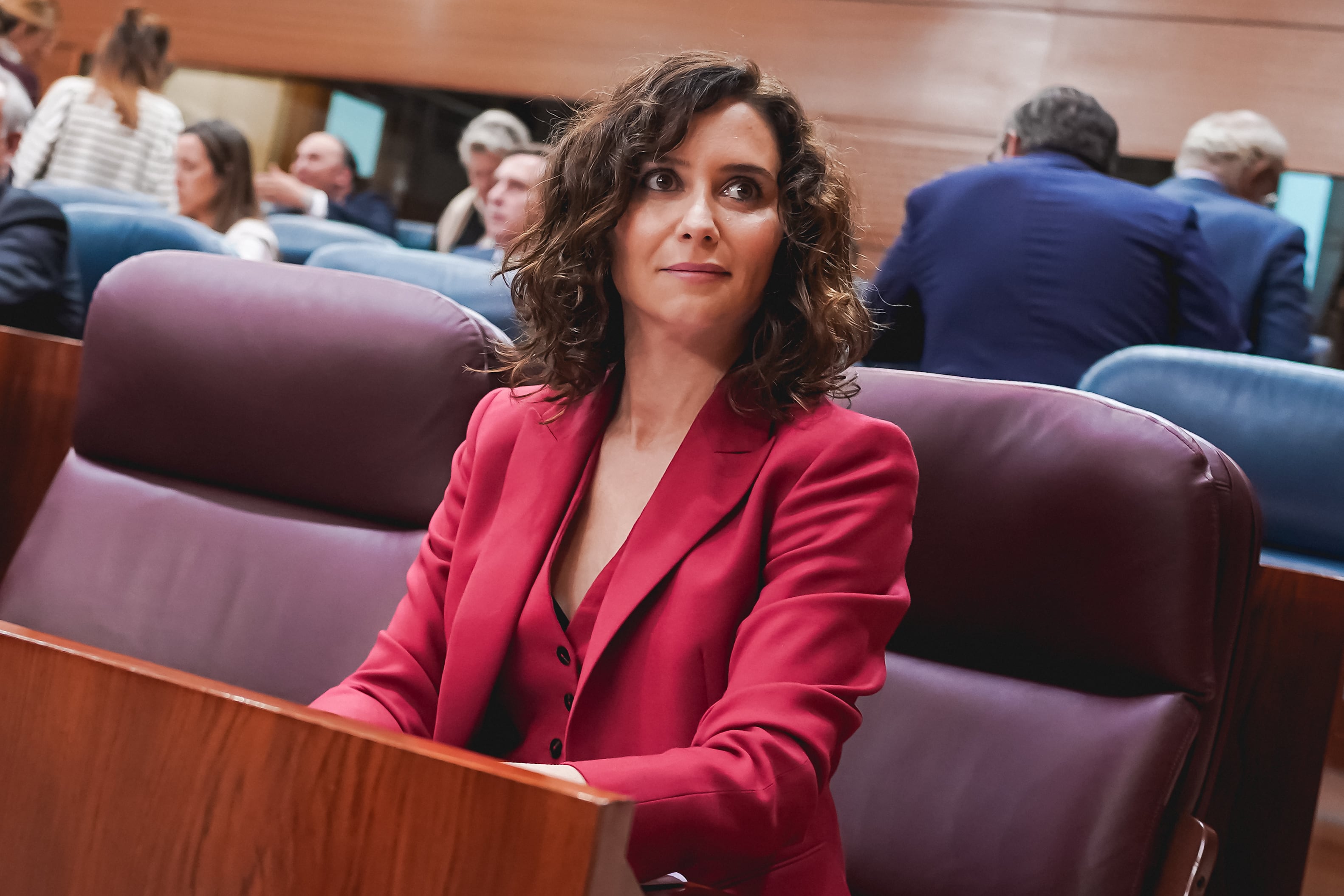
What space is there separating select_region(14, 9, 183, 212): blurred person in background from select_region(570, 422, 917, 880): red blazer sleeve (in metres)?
3.31

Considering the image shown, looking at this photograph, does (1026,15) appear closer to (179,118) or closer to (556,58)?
(556,58)

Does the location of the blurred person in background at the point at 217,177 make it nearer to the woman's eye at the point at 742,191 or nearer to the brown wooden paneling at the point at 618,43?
the brown wooden paneling at the point at 618,43

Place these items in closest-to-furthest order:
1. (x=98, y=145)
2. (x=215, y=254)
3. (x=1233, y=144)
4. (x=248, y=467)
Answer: (x=248, y=467)
(x=215, y=254)
(x=1233, y=144)
(x=98, y=145)

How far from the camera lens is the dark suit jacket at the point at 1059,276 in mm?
2250

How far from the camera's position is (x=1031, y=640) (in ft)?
3.68

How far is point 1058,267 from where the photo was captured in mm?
2275

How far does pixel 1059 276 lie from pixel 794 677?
1617 millimetres

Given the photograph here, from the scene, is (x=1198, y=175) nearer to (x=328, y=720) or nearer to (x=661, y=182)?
(x=661, y=182)

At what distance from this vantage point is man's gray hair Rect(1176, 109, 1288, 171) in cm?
297

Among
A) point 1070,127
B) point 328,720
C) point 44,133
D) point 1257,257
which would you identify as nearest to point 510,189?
point 1070,127

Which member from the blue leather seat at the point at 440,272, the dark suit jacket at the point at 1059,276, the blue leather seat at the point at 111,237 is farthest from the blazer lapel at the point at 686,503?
the blue leather seat at the point at 111,237

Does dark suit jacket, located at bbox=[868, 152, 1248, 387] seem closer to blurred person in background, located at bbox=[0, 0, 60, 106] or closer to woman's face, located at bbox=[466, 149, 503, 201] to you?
woman's face, located at bbox=[466, 149, 503, 201]

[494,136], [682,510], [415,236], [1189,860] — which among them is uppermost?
[494,136]

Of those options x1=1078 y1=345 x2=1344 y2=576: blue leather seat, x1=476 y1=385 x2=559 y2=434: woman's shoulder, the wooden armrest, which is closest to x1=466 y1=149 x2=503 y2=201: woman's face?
x1=1078 y1=345 x2=1344 y2=576: blue leather seat
